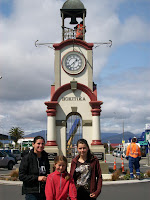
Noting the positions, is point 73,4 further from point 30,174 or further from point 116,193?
point 30,174

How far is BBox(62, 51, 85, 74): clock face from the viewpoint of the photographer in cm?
1809

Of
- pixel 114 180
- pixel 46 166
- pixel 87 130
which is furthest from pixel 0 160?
pixel 46 166

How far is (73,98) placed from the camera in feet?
58.0

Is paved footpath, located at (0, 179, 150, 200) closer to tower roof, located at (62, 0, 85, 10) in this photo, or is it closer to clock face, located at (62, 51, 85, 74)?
clock face, located at (62, 51, 85, 74)

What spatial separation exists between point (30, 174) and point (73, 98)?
1276 centimetres

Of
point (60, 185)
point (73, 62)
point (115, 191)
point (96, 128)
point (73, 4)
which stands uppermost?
point (73, 4)

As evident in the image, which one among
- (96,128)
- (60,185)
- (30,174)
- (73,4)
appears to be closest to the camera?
(60,185)

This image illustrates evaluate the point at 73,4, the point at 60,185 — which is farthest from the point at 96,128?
the point at 60,185

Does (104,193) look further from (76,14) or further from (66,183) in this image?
(76,14)

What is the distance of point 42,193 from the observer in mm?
4961

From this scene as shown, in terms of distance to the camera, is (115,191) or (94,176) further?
(115,191)

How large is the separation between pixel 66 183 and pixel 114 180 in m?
10.0

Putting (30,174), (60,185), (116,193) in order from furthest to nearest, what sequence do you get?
(116,193)
(30,174)
(60,185)

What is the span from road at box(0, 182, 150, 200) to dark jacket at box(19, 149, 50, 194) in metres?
5.29
